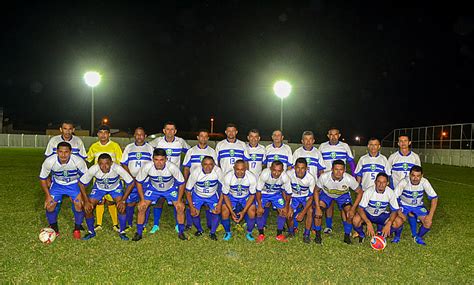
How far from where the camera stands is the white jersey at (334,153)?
725cm

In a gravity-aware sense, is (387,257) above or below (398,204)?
below

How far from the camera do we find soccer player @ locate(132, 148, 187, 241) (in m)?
6.18

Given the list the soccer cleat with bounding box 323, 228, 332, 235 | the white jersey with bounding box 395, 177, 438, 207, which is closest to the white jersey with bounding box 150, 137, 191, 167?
the soccer cleat with bounding box 323, 228, 332, 235

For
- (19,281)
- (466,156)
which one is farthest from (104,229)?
(466,156)

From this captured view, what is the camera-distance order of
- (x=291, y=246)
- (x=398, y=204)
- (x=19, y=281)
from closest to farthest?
1. (x=19, y=281)
2. (x=291, y=246)
3. (x=398, y=204)

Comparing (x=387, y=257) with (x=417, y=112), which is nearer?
(x=387, y=257)

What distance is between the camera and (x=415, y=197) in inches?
245

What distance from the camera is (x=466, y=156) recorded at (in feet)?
79.0

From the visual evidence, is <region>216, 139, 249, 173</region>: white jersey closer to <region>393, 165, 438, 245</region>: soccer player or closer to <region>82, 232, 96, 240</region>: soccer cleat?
<region>82, 232, 96, 240</region>: soccer cleat

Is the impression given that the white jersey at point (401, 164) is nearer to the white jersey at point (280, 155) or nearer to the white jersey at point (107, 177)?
the white jersey at point (280, 155)

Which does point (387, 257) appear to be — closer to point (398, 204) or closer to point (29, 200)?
point (398, 204)

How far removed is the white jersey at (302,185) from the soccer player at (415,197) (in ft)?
4.08

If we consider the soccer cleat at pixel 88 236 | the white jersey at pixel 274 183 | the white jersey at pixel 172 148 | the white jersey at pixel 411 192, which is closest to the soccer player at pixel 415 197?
the white jersey at pixel 411 192

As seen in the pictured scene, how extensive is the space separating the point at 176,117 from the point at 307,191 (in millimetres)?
58761
